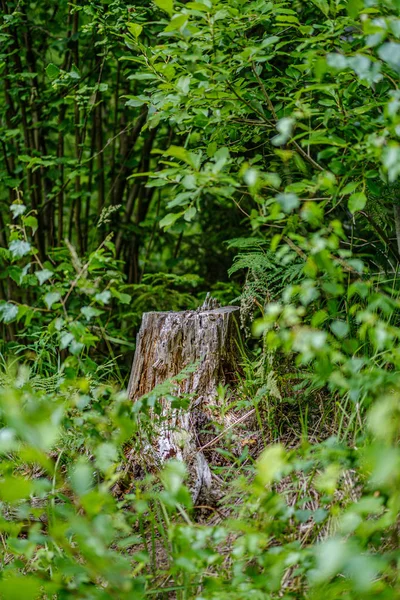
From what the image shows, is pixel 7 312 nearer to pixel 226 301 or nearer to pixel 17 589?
pixel 17 589

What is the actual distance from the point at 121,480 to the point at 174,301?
75.4 inches

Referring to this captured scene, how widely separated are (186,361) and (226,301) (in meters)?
1.46

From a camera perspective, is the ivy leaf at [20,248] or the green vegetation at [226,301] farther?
the ivy leaf at [20,248]

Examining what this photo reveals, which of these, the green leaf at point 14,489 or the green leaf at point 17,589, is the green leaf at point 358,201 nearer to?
the green leaf at point 14,489

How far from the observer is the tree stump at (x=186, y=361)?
9.68 feet

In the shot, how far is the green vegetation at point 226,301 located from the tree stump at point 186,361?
0.10m

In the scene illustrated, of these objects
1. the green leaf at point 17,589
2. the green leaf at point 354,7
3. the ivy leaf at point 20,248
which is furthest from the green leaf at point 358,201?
the green leaf at point 17,589

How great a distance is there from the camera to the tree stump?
2.95 metres

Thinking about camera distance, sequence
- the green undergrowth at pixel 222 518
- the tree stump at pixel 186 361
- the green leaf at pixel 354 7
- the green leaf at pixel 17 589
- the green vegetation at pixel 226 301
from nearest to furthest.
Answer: the green leaf at pixel 17 589
the green undergrowth at pixel 222 518
the green vegetation at pixel 226 301
the green leaf at pixel 354 7
the tree stump at pixel 186 361

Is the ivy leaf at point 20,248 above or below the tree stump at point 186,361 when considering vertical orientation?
above

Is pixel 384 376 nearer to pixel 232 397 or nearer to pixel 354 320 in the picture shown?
pixel 354 320

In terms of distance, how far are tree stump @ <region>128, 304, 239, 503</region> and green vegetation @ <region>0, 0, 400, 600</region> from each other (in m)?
0.10

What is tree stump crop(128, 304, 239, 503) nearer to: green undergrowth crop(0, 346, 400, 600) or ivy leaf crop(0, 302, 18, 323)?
green undergrowth crop(0, 346, 400, 600)

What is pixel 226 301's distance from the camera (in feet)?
15.1
